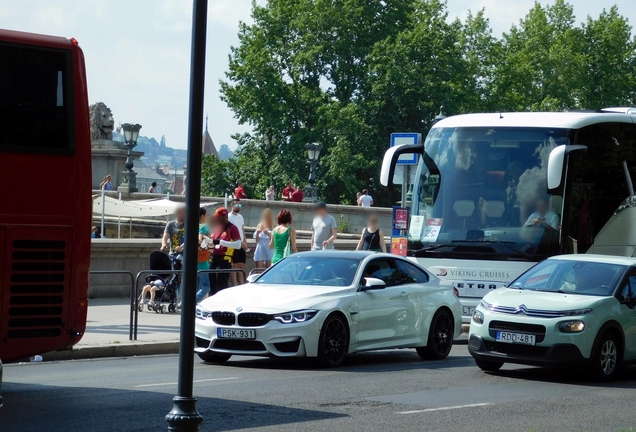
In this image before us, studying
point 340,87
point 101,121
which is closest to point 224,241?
point 101,121

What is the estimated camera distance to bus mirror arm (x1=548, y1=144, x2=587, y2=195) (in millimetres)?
16984

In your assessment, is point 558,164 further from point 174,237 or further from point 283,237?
point 174,237

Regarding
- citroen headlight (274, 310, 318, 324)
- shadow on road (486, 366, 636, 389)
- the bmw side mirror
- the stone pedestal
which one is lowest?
shadow on road (486, 366, 636, 389)

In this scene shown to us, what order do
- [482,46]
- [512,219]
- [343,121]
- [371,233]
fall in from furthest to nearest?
[482,46] → [343,121] → [371,233] → [512,219]

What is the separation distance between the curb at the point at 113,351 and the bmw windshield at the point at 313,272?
2.06m

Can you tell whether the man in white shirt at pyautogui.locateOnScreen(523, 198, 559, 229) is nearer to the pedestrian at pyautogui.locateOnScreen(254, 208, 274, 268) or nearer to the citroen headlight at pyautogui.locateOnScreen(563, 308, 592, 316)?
the citroen headlight at pyautogui.locateOnScreen(563, 308, 592, 316)

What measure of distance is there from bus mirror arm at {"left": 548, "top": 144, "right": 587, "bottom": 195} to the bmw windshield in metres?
3.68

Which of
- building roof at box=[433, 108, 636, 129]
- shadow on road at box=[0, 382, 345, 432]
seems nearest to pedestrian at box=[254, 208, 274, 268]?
building roof at box=[433, 108, 636, 129]

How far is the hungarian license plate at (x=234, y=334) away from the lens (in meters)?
13.7

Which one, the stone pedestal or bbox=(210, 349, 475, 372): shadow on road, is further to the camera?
the stone pedestal

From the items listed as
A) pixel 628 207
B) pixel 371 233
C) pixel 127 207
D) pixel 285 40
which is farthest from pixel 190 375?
pixel 285 40

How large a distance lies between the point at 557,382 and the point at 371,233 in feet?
31.4

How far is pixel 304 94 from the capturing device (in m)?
65.2

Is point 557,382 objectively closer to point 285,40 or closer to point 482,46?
point 285,40
